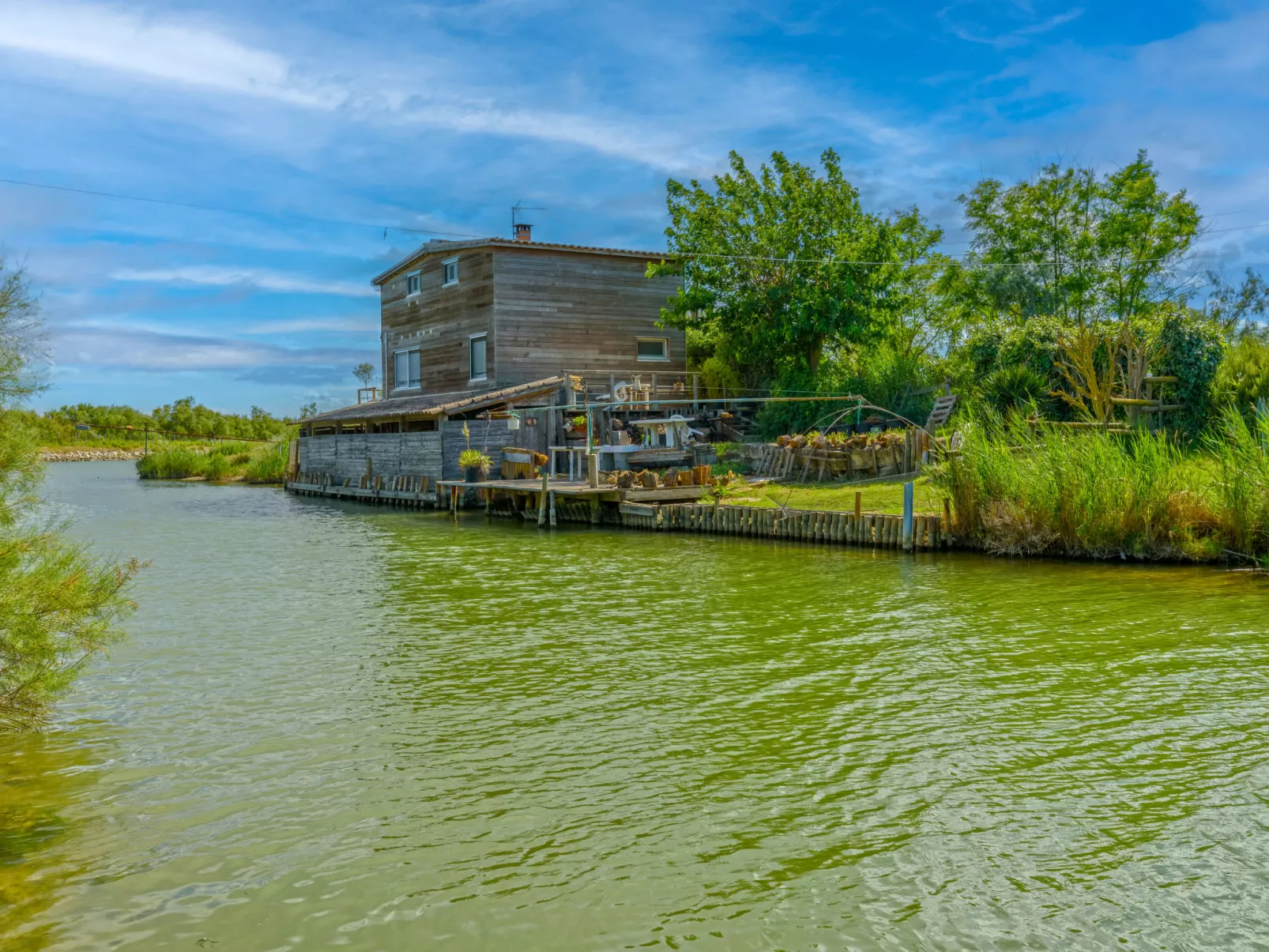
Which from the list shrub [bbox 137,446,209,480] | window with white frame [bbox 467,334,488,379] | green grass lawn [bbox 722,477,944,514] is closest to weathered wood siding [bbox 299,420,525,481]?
window with white frame [bbox 467,334,488,379]

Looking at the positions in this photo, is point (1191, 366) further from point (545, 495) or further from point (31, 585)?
point (31, 585)

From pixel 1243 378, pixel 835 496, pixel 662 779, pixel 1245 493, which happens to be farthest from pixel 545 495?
pixel 662 779

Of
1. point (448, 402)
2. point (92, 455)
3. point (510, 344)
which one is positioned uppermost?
point (510, 344)

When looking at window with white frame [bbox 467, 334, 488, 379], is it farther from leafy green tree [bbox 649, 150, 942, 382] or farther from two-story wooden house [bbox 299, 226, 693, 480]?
leafy green tree [bbox 649, 150, 942, 382]

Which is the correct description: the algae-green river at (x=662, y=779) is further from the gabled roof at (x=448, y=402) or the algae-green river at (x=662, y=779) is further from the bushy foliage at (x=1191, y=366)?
the gabled roof at (x=448, y=402)

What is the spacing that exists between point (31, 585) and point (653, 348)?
34527 millimetres

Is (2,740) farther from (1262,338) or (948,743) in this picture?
(1262,338)

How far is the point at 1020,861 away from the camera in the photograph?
20.0 feet

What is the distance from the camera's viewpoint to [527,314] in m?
37.5

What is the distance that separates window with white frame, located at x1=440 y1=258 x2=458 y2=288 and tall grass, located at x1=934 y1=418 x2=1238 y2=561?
24770 millimetres

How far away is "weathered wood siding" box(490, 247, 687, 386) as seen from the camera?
122 feet

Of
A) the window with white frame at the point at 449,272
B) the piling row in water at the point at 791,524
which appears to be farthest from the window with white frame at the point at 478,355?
the piling row in water at the point at 791,524

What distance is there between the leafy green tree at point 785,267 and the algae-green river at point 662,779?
2285 centimetres

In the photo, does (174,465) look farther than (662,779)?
Yes
